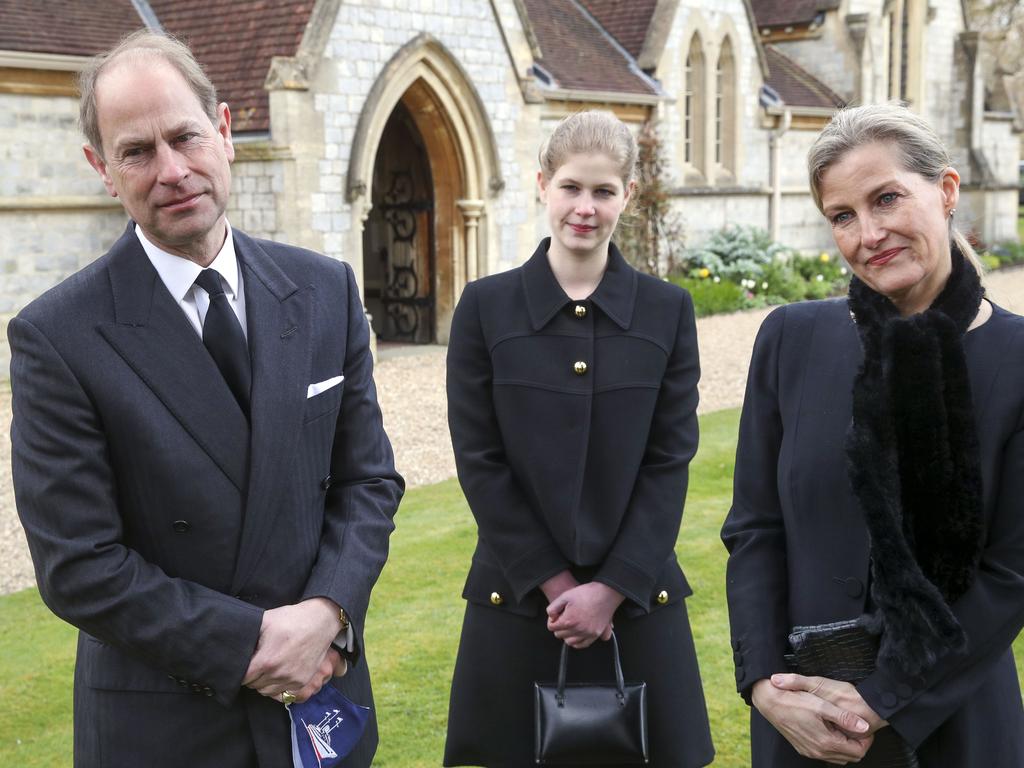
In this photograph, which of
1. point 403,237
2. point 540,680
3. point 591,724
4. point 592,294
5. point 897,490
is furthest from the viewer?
point 403,237

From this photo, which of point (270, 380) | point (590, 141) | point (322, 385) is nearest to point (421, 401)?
point (590, 141)

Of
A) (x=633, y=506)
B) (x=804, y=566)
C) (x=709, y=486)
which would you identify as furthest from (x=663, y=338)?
(x=709, y=486)

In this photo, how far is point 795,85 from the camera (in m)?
21.8

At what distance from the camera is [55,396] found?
2090 mm

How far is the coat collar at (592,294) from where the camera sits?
2975mm

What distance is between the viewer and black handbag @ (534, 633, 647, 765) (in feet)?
8.71

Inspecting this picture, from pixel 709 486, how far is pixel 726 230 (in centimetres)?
1262

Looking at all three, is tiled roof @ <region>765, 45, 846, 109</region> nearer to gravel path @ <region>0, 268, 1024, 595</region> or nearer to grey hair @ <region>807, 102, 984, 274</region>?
gravel path @ <region>0, 268, 1024, 595</region>

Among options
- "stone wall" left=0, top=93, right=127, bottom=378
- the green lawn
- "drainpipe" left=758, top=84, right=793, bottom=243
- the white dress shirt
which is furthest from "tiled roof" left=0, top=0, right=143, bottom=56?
"drainpipe" left=758, top=84, right=793, bottom=243

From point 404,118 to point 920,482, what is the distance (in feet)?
40.1

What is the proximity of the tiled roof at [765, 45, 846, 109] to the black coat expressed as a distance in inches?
770

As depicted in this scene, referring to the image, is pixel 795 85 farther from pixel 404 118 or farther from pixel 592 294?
pixel 592 294

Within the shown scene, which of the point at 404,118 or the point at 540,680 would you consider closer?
the point at 540,680

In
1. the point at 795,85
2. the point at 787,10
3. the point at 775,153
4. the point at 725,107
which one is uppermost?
the point at 787,10
